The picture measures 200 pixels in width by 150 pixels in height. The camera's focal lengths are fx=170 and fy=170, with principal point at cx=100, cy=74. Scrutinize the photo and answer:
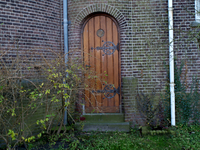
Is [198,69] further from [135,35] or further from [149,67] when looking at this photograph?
[135,35]

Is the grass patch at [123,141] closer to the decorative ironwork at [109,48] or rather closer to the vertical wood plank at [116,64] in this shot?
the vertical wood plank at [116,64]

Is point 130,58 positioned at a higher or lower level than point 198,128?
higher

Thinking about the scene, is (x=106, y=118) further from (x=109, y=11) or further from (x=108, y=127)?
(x=109, y=11)

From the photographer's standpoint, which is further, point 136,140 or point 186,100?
point 186,100

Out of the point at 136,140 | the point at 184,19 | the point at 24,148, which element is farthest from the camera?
the point at 184,19

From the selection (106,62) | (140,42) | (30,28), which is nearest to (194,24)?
(140,42)

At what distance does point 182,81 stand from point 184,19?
178 centimetres

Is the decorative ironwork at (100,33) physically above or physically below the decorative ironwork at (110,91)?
above

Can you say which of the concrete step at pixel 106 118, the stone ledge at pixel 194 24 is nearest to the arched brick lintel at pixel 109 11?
the stone ledge at pixel 194 24

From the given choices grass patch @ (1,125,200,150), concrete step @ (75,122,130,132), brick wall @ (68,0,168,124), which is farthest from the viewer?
brick wall @ (68,0,168,124)

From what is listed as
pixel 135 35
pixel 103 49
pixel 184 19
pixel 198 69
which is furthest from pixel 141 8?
pixel 198 69

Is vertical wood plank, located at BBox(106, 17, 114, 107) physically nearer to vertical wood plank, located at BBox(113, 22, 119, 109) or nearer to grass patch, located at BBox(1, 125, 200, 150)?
vertical wood plank, located at BBox(113, 22, 119, 109)

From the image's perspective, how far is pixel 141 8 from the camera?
16.3 feet

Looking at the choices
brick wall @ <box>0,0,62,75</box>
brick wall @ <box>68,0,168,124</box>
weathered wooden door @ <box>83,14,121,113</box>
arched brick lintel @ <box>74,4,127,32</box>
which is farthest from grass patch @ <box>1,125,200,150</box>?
arched brick lintel @ <box>74,4,127,32</box>
